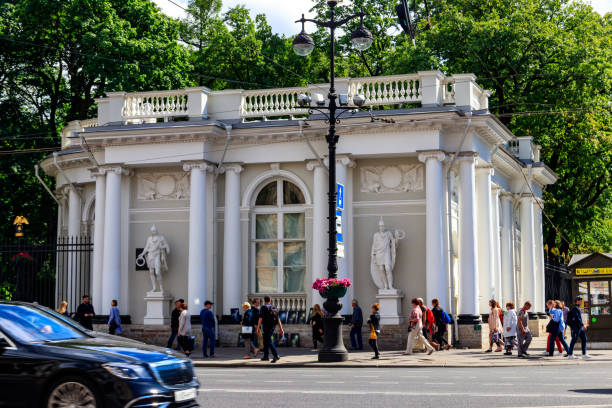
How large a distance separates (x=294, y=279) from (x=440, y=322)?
224 inches

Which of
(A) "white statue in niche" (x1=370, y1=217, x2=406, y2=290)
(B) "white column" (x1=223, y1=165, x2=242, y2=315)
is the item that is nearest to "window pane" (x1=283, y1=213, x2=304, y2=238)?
(B) "white column" (x1=223, y1=165, x2=242, y2=315)

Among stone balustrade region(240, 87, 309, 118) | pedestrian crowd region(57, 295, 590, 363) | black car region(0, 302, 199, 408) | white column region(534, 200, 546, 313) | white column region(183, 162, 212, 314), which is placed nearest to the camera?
black car region(0, 302, 199, 408)

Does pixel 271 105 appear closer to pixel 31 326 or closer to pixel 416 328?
pixel 416 328

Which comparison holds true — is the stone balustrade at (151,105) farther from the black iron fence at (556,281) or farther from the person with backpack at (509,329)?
the black iron fence at (556,281)

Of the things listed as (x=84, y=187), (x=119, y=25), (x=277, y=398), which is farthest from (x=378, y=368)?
(x=119, y=25)

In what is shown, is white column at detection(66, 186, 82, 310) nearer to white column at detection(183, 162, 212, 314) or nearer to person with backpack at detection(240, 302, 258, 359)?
white column at detection(183, 162, 212, 314)

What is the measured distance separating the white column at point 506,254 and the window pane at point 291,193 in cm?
1006

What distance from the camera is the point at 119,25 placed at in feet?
136

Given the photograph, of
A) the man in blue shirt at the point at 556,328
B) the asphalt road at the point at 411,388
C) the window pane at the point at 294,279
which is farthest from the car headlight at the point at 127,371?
the window pane at the point at 294,279

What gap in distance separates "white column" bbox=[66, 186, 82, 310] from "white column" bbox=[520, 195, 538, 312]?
59.6 feet

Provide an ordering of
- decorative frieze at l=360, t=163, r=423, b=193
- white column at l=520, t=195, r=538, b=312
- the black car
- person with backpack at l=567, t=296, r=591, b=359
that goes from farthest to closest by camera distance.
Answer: white column at l=520, t=195, r=538, b=312, decorative frieze at l=360, t=163, r=423, b=193, person with backpack at l=567, t=296, r=591, b=359, the black car

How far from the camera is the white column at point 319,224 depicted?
29922 millimetres

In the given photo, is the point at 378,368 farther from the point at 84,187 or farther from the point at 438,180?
the point at 84,187

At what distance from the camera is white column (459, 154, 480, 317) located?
1157 inches
